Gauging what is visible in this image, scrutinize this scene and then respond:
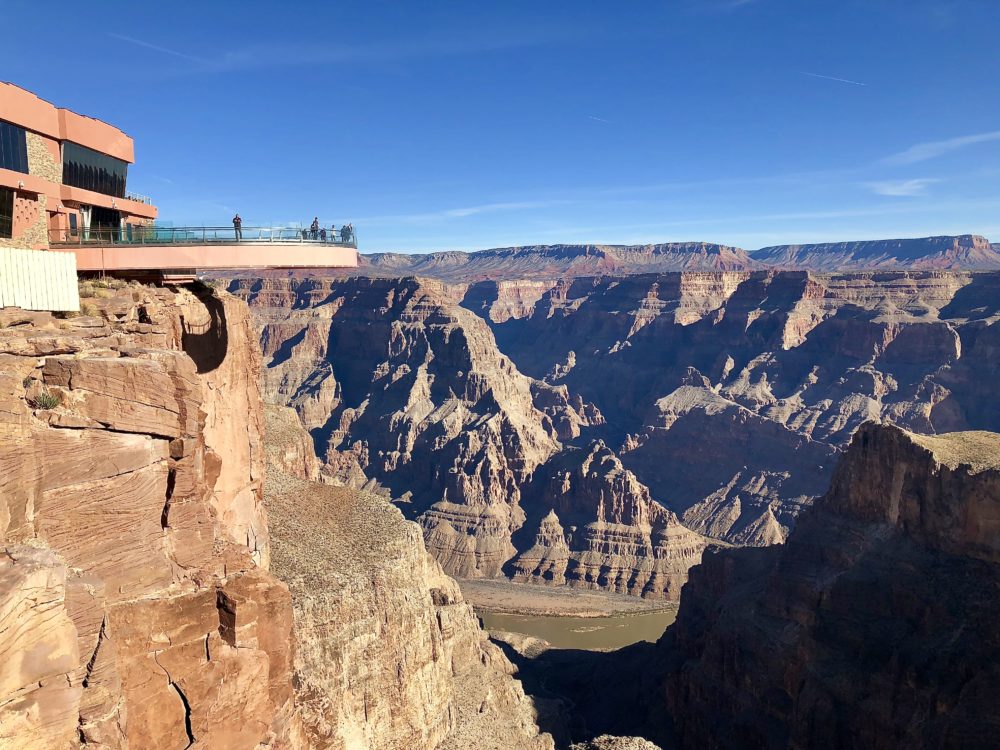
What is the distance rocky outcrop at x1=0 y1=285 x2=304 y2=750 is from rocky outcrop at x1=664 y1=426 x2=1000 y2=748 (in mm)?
49188

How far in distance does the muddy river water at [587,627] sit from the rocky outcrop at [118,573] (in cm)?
9187

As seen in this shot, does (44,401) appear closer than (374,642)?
Yes

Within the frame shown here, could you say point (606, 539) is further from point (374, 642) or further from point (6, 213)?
point (6, 213)

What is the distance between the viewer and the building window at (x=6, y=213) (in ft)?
103

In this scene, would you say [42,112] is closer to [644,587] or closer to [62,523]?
[62,523]

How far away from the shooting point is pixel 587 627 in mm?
117562

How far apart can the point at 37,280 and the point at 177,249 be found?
461 inches

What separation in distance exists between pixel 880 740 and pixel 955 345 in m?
156

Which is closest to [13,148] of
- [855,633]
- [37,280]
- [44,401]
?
[37,280]

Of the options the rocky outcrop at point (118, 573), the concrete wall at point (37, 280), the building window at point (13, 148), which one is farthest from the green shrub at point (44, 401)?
the building window at point (13, 148)

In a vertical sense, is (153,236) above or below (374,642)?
above

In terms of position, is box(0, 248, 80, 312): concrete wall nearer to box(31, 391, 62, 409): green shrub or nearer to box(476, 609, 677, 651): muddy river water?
box(31, 391, 62, 409): green shrub

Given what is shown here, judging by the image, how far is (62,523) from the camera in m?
18.1

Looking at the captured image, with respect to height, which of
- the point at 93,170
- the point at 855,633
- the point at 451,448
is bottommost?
the point at 451,448
